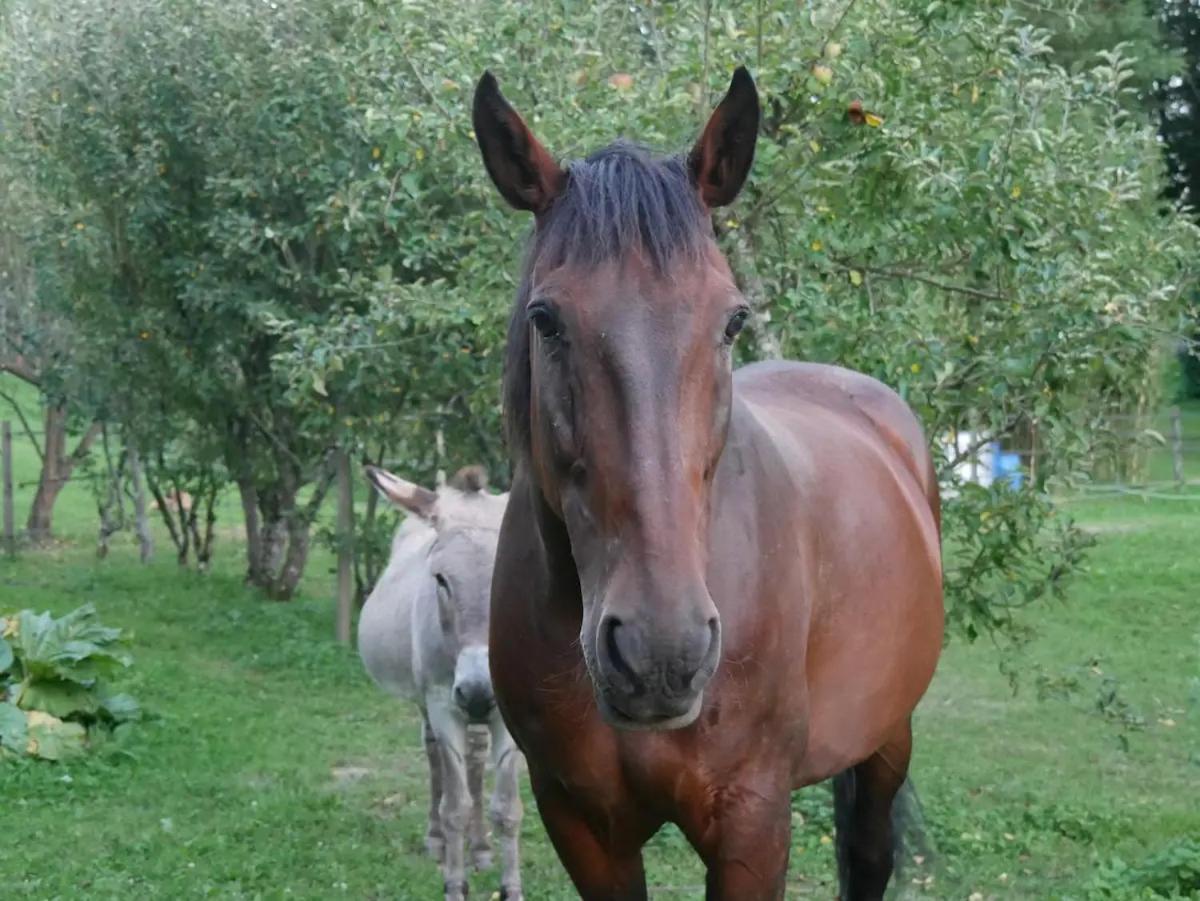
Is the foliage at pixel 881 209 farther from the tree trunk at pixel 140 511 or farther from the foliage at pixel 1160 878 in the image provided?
the tree trunk at pixel 140 511

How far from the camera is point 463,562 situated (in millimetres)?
5145

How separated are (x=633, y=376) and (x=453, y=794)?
3627mm

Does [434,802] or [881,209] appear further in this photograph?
[434,802]

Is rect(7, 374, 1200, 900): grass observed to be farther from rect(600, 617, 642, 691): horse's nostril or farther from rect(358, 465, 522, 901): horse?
rect(600, 617, 642, 691): horse's nostril

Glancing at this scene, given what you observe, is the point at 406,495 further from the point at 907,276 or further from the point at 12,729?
the point at 12,729

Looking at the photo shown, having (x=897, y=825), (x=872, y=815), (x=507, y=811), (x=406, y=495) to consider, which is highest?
(x=406, y=495)

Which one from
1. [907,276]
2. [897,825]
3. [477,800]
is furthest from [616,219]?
[477,800]

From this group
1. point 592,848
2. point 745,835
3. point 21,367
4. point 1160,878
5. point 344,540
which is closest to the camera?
point 745,835

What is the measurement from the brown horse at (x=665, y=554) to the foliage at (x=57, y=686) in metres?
4.97

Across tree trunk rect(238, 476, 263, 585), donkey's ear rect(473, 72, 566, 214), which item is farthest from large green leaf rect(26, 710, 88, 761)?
donkey's ear rect(473, 72, 566, 214)

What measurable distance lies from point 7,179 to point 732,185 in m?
12.1

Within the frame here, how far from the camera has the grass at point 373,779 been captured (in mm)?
5570

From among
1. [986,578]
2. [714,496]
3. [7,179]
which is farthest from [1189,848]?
[7,179]

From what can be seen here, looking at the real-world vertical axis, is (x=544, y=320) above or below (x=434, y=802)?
above
